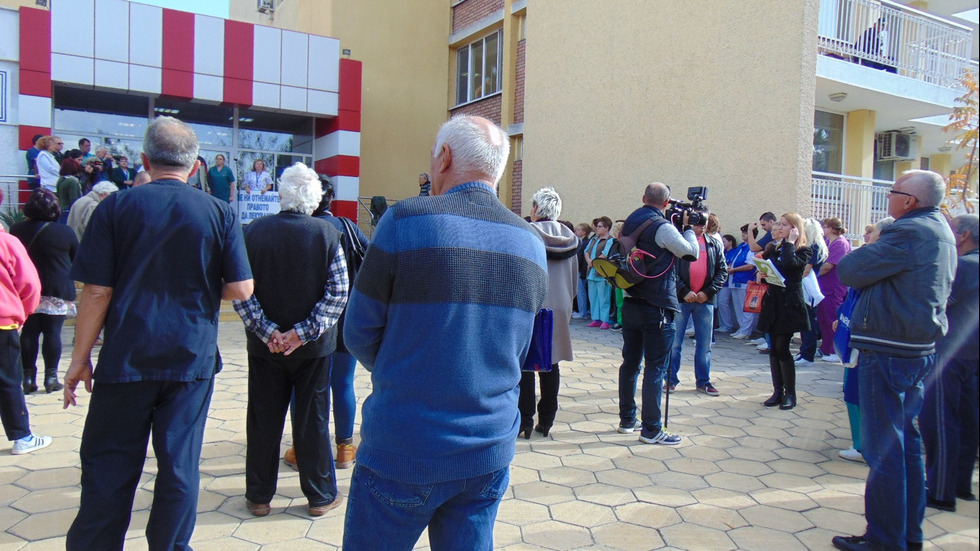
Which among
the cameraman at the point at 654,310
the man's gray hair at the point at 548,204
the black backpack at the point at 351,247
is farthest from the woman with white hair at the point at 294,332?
the cameraman at the point at 654,310

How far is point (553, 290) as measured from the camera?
190 inches

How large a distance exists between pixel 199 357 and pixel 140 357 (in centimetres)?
22

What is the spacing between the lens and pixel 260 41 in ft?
52.5

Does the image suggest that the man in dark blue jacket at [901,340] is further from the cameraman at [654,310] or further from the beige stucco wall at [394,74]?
the beige stucco wall at [394,74]

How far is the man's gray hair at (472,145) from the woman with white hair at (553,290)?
2.66 m

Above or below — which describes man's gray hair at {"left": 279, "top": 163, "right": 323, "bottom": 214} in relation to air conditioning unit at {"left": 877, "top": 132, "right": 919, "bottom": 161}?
below

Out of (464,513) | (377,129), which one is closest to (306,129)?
(377,129)

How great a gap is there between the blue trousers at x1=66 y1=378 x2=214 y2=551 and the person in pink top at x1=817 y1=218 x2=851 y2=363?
7.77 meters

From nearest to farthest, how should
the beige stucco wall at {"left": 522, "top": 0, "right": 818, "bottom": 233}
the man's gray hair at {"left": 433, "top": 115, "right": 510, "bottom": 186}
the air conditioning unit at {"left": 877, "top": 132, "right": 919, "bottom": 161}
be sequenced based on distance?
the man's gray hair at {"left": 433, "top": 115, "right": 510, "bottom": 186} < the beige stucco wall at {"left": 522, "top": 0, "right": 818, "bottom": 233} < the air conditioning unit at {"left": 877, "top": 132, "right": 919, "bottom": 161}

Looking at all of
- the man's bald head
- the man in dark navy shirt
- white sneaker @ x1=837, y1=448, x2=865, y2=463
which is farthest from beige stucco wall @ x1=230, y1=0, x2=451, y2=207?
the man in dark navy shirt

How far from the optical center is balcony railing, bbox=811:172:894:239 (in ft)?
37.1

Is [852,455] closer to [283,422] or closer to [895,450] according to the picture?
[895,450]

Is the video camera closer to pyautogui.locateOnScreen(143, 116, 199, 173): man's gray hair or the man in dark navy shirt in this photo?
the man in dark navy shirt

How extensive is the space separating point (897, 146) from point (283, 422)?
1534 centimetres
